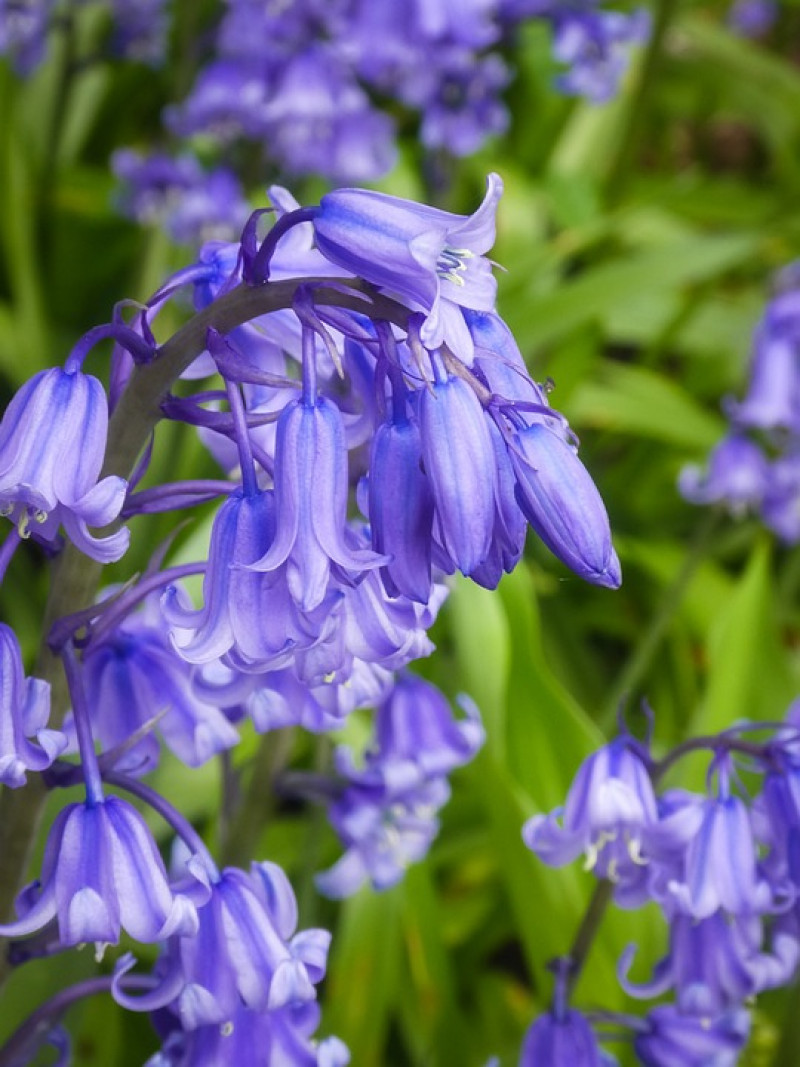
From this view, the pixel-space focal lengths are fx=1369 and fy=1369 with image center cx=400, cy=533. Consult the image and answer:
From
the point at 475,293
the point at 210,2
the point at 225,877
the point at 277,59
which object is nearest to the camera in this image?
the point at 475,293

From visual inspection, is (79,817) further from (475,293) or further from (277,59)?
(277,59)

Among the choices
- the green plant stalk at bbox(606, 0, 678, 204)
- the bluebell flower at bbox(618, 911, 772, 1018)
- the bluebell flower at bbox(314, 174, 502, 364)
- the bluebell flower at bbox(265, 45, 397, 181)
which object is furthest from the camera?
the green plant stalk at bbox(606, 0, 678, 204)

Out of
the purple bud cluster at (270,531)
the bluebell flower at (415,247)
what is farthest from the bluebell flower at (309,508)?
the bluebell flower at (415,247)

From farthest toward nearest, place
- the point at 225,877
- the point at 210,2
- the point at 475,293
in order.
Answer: the point at 210,2 → the point at 225,877 → the point at 475,293

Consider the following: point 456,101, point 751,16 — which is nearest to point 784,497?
point 456,101

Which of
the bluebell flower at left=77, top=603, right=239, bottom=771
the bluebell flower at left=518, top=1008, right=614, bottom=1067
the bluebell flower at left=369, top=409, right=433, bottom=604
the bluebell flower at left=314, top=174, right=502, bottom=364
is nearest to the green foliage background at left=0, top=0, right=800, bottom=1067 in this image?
the bluebell flower at left=77, top=603, right=239, bottom=771

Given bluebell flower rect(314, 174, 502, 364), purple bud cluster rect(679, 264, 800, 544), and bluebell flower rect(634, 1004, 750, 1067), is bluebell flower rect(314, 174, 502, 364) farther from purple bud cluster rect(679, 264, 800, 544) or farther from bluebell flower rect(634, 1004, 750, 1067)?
purple bud cluster rect(679, 264, 800, 544)

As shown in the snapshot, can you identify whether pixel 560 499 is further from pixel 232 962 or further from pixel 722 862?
pixel 722 862

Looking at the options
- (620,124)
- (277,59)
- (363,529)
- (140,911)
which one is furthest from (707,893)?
(620,124)
